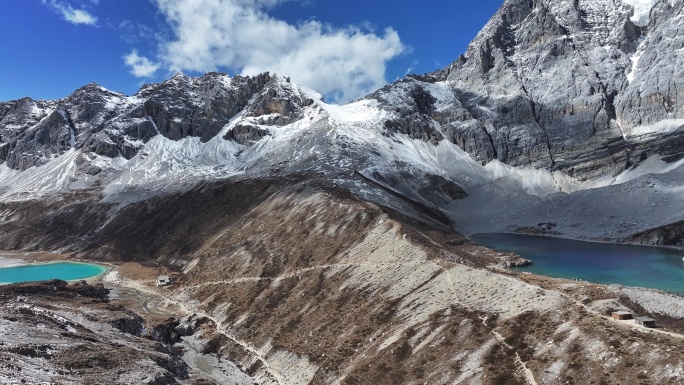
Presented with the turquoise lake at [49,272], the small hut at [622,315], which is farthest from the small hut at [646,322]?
the turquoise lake at [49,272]

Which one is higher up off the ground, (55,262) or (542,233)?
(55,262)

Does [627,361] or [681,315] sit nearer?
[627,361]

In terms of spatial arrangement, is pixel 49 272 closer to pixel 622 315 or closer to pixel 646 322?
pixel 622 315

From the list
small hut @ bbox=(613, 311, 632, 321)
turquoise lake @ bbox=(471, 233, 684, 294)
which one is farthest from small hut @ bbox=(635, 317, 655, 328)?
turquoise lake @ bbox=(471, 233, 684, 294)

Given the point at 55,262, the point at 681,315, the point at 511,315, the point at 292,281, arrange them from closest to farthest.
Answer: the point at 681,315 → the point at 511,315 → the point at 292,281 → the point at 55,262

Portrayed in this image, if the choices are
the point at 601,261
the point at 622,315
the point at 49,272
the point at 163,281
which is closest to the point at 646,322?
the point at 622,315

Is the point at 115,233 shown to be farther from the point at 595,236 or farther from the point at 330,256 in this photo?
the point at 595,236

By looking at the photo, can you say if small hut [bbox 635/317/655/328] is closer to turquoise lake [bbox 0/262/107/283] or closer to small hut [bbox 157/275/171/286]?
small hut [bbox 157/275/171/286]

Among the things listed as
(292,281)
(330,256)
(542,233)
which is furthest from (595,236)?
(292,281)
